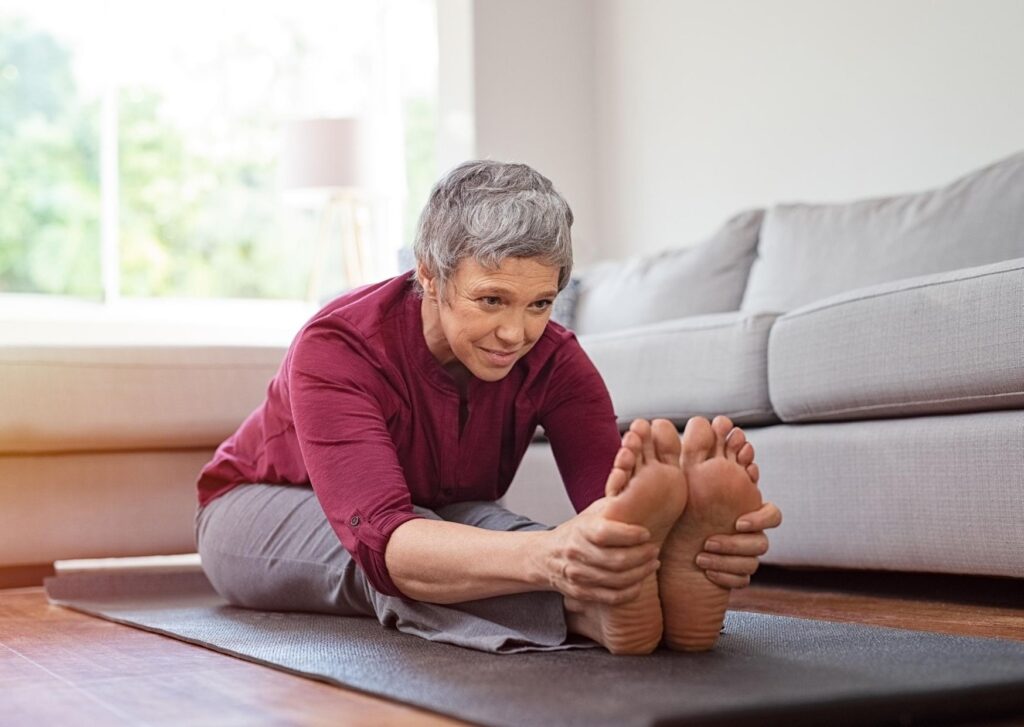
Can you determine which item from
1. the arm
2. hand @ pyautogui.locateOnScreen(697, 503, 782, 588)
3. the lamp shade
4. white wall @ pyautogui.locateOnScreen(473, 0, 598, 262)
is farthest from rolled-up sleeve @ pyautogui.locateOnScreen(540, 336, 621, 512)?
the lamp shade

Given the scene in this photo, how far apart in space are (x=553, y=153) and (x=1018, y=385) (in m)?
3.32

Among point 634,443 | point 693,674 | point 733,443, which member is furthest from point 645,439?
point 693,674

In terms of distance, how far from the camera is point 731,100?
4453mm

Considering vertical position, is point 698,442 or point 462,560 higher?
point 698,442

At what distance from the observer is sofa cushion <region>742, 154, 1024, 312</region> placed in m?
2.69

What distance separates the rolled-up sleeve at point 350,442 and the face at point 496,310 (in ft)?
0.46

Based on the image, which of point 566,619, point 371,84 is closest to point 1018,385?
point 566,619

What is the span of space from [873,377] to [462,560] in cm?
98

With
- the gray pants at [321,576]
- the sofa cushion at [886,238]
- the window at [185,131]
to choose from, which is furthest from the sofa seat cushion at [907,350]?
the window at [185,131]

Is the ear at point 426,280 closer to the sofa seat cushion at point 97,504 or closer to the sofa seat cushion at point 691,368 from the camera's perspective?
the sofa seat cushion at point 691,368

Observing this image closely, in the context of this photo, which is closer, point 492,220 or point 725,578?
point 725,578

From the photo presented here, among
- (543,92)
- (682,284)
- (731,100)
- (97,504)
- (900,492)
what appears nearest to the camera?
(900,492)

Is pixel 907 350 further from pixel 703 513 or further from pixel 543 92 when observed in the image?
pixel 543 92

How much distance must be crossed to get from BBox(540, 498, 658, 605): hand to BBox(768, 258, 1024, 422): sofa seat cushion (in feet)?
2.83
